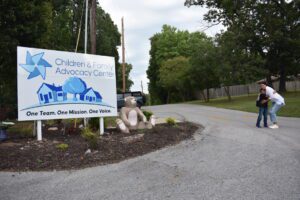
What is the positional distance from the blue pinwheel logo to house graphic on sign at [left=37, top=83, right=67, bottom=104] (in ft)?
1.03

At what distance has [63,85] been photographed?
1066 cm

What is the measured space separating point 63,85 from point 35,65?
972 millimetres

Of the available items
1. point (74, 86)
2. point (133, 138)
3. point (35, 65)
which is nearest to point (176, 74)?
point (74, 86)

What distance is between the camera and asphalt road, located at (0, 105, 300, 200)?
5.50 m

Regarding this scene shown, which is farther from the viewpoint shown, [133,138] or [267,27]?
[267,27]

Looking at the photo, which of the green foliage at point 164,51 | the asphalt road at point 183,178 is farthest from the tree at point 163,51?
the asphalt road at point 183,178

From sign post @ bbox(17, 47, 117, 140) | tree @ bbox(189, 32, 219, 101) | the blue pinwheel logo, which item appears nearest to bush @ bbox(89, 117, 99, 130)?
sign post @ bbox(17, 47, 117, 140)

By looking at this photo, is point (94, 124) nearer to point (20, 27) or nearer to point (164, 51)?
point (20, 27)

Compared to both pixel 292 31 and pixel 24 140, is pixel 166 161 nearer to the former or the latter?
pixel 24 140

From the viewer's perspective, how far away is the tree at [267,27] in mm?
34438

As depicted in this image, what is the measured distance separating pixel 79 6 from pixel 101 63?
2529 cm

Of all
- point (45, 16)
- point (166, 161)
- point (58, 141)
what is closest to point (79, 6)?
point (45, 16)

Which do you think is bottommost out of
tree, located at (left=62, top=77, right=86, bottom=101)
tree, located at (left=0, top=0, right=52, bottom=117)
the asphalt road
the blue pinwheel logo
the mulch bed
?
the asphalt road

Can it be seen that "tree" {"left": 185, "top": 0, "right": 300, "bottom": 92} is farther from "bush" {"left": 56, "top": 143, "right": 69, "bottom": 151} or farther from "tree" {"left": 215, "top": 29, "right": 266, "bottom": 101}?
"bush" {"left": 56, "top": 143, "right": 69, "bottom": 151}
